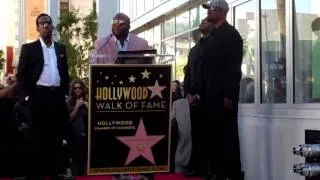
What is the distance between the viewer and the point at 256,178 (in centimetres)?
723

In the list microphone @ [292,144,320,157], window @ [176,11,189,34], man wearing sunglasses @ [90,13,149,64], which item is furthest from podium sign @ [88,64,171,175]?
window @ [176,11,189,34]

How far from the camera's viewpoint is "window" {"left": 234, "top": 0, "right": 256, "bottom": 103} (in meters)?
7.72

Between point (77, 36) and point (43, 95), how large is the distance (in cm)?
2249

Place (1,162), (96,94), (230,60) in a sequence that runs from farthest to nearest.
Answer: (1,162)
(230,60)
(96,94)

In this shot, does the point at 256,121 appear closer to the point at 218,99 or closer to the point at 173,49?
the point at 218,99

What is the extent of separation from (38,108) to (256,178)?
8.22 feet

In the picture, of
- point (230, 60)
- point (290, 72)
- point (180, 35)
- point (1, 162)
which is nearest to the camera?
point (230, 60)

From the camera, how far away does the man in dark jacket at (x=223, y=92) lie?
6164 mm

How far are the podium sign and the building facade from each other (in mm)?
1349

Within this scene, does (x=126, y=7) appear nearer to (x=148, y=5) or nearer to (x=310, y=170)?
(x=148, y=5)

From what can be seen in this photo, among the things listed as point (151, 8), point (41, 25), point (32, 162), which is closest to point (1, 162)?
point (32, 162)

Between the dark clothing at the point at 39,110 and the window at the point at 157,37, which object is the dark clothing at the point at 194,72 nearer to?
the dark clothing at the point at 39,110

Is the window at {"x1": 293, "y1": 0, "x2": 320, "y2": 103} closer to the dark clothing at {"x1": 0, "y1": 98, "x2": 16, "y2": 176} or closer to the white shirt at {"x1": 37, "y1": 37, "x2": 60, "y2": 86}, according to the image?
the white shirt at {"x1": 37, "y1": 37, "x2": 60, "y2": 86}

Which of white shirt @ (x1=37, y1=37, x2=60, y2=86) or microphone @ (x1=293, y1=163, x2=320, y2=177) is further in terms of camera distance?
white shirt @ (x1=37, y1=37, x2=60, y2=86)
